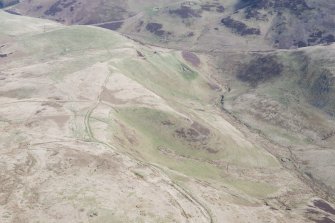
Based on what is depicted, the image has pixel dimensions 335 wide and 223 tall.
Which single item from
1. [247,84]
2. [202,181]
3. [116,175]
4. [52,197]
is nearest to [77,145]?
[116,175]

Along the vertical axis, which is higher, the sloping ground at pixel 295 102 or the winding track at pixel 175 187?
the winding track at pixel 175 187

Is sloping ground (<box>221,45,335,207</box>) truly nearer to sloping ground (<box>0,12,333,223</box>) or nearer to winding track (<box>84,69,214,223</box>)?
sloping ground (<box>0,12,333,223</box>)

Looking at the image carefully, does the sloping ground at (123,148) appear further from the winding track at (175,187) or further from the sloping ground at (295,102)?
the sloping ground at (295,102)

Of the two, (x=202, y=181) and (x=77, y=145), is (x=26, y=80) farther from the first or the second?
(x=202, y=181)

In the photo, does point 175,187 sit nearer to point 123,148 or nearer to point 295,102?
point 123,148

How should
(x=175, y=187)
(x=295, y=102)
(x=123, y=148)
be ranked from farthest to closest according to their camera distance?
1. (x=295, y=102)
2. (x=123, y=148)
3. (x=175, y=187)

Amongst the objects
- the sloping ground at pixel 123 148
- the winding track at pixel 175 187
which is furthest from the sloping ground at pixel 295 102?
the winding track at pixel 175 187

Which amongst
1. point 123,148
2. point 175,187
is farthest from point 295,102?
Answer: point 175,187

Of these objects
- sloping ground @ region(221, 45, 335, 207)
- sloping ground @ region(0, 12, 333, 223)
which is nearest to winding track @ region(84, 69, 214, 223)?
sloping ground @ region(0, 12, 333, 223)

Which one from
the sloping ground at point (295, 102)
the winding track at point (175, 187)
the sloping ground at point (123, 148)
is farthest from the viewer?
the sloping ground at point (295, 102)
